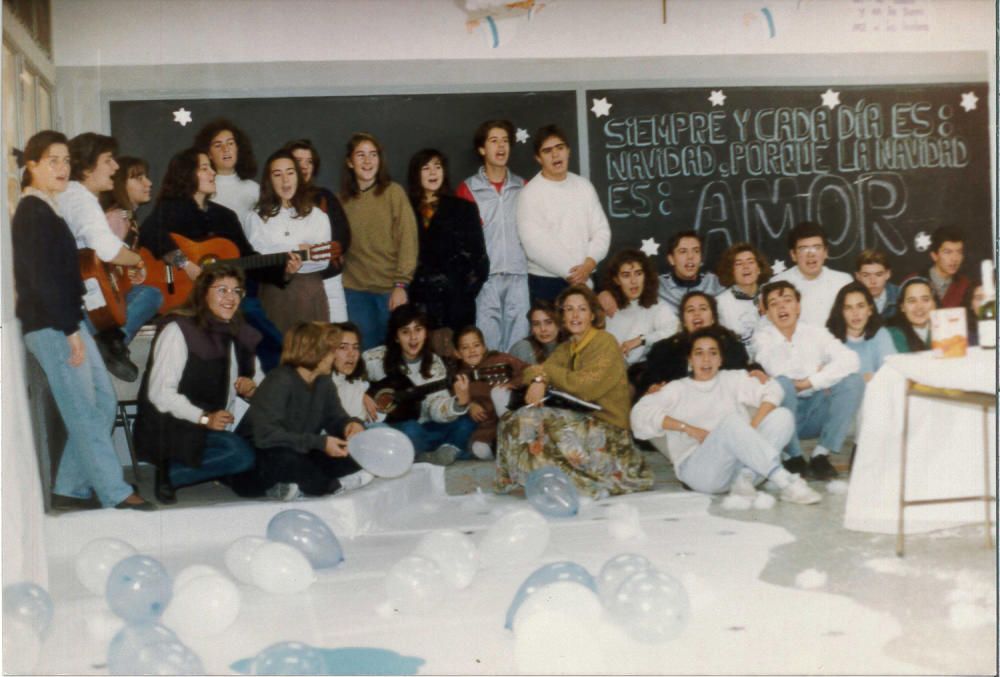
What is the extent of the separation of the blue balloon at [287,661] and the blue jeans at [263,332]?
3.73 ft

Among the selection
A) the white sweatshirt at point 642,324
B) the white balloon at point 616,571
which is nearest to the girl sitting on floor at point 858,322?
the white sweatshirt at point 642,324

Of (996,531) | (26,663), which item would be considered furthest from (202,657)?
(996,531)

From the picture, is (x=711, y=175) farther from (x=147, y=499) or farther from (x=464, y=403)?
(x=147, y=499)

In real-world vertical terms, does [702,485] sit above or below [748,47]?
below

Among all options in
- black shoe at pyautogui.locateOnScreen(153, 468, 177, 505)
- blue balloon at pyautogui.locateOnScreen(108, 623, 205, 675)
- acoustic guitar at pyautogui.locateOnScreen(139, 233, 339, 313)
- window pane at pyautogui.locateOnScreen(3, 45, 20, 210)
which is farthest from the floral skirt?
window pane at pyautogui.locateOnScreen(3, 45, 20, 210)

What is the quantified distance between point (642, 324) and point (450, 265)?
2.40 ft

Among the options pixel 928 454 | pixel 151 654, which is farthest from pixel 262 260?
pixel 928 454

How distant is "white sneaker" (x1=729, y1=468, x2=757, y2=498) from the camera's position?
13.1 ft

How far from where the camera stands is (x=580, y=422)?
403 cm

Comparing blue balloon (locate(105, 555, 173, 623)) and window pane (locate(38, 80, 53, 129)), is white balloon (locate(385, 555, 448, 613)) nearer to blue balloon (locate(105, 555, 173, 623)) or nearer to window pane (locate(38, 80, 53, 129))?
blue balloon (locate(105, 555, 173, 623))

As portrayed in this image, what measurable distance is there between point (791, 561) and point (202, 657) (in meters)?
1.90

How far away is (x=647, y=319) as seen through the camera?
4102 millimetres

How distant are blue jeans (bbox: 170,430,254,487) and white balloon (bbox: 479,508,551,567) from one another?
917mm

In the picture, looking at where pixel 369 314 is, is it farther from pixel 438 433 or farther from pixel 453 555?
pixel 453 555
